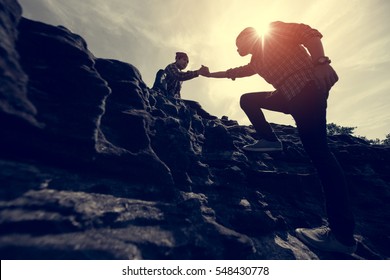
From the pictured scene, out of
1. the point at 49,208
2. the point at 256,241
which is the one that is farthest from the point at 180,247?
the point at 49,208

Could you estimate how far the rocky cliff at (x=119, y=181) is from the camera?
2545 mm

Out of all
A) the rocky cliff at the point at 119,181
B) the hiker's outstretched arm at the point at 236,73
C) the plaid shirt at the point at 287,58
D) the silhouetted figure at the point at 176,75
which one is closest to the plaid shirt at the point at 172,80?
the silhouetted figure at the point at 176,75

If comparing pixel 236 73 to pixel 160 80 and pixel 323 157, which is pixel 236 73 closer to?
pixel 323 157

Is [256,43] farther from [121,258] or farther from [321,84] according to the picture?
[121,258]

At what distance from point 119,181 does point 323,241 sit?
3.20m

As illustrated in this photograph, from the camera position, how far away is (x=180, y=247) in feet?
9.23

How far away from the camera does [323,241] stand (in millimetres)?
3551

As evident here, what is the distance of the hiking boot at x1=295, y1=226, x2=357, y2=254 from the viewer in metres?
3.45

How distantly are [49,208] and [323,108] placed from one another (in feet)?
13.2

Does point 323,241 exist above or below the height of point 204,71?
below

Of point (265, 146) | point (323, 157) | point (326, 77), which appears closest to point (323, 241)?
point (323, 157)
